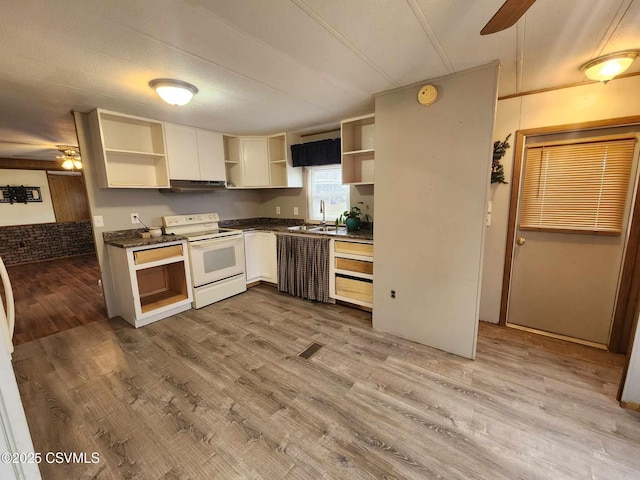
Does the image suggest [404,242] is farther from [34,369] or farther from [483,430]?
[34,369]

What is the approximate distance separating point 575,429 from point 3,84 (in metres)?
4.54

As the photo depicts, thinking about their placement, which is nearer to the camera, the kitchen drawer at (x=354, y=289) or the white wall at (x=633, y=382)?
the white wall at (x=633, y=382)

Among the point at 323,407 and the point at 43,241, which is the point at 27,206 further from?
the point at 323,407

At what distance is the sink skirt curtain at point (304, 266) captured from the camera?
10.6ft

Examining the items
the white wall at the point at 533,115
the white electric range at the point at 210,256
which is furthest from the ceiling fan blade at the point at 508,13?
the white electric range at the point at 210,256

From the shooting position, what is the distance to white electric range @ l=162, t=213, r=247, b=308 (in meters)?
3.22

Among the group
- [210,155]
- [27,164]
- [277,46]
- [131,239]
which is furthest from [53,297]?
[277,46]

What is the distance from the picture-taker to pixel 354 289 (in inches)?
121

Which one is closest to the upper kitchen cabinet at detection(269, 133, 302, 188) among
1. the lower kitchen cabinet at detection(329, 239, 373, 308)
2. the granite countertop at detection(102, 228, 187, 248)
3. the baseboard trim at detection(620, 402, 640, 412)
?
the lower kitchen cabinet at detection(329, 239, 373, 308)

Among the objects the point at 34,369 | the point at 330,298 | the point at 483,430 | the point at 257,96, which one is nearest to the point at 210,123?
the point at 257,96

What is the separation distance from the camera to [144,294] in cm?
334

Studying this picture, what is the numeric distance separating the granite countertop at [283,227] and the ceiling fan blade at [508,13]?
194 cm

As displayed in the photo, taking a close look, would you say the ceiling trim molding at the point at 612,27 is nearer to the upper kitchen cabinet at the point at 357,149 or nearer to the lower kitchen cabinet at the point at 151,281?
the upper kitchen cabinet at the point at 357,149

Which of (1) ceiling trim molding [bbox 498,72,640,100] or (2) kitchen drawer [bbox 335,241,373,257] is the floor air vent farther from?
(1) ceiling trim molding [bbox 498,72,640,100]
